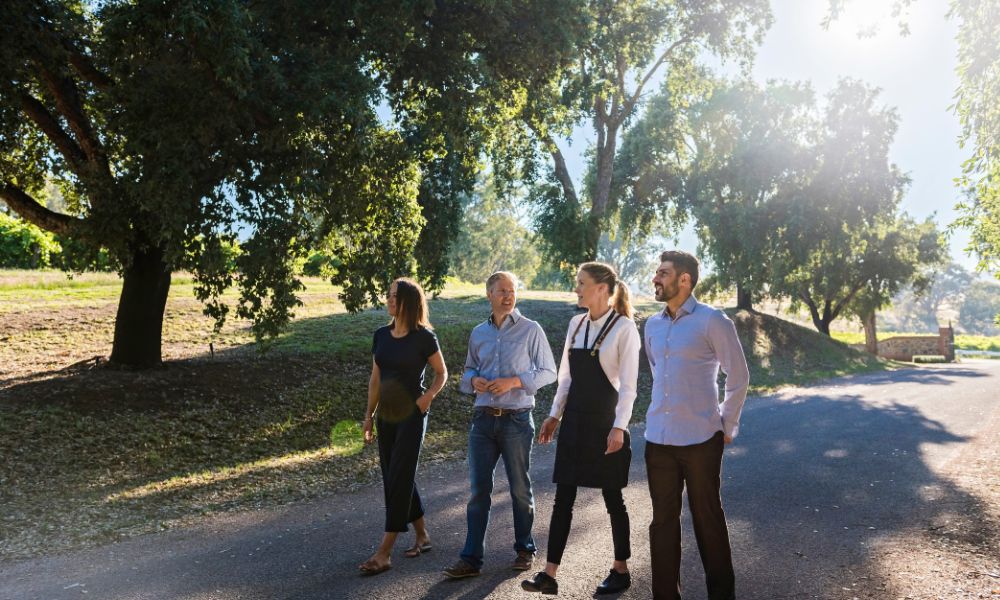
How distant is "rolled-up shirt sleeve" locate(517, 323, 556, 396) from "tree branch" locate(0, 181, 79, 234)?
415 inches

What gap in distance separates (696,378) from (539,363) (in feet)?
4.58

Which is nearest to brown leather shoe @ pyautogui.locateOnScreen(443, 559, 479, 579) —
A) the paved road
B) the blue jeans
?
the paved road

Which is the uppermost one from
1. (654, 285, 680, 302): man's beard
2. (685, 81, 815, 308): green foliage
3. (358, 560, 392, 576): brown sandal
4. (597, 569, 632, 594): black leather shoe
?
(685, 81, 815, 308): green foliage

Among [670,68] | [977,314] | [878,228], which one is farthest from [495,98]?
[977,314]

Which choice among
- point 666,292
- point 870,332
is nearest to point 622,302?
point 666,292

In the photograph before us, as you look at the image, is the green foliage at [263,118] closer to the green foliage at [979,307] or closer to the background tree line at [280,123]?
the background tree line at [280,123]

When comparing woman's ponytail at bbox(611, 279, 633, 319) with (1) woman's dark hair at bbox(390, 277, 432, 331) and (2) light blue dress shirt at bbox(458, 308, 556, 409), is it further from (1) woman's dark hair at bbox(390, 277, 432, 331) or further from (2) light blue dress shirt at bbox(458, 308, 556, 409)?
(1) woman's dark hair at bbox(390, 277, 432, 331)

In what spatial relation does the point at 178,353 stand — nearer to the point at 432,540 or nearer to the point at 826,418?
the point at 432,540

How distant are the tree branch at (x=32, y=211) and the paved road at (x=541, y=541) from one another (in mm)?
8170

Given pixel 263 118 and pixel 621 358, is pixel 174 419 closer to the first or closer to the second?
pixel 263 118

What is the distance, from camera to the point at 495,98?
13484 millimetres

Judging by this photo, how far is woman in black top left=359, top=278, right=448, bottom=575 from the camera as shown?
17.0 ft

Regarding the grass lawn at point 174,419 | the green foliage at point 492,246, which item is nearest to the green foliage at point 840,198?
the grass lawn at point 174,419

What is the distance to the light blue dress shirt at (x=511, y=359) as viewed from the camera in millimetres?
5129
